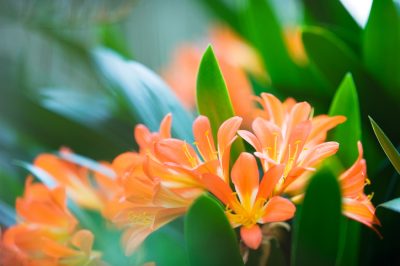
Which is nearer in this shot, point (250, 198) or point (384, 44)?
point (250, 198)

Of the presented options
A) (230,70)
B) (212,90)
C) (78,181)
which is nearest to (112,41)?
(230,70)

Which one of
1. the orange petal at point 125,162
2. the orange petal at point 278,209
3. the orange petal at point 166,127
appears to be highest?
the orange petal at point 166,127

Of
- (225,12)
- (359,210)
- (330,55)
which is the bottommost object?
(359,210)

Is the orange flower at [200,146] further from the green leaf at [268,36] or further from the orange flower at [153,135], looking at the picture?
the green leaf at [268,36]

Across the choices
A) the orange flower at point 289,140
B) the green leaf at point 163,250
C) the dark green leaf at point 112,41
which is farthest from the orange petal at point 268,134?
the dark green leaf at point 112,41

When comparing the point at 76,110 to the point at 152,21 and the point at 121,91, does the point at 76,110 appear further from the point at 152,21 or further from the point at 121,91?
Result: the point at 152,21

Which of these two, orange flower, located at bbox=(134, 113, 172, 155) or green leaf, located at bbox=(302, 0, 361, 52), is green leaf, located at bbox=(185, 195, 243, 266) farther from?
green leaf, located at bbox=(302, 0, 361, 52)

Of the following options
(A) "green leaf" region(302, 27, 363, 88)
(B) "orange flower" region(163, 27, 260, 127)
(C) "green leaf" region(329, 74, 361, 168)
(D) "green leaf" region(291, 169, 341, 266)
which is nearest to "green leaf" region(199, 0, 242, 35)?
(B) "orange flower" region(163, 27, 260, 127)

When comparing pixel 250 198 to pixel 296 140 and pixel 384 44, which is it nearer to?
pixel 296 140
